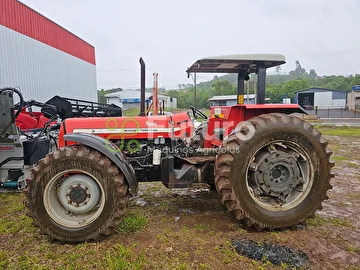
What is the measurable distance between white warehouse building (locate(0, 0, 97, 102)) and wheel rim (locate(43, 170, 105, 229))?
11.4m

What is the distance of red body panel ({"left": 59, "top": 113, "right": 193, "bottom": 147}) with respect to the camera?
11.4ft

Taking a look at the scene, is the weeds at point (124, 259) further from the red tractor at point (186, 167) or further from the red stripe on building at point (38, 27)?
the red stripe on building at point (38, 27)

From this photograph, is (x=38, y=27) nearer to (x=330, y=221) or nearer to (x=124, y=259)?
(x=124, y=259)

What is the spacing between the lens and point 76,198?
2.90m

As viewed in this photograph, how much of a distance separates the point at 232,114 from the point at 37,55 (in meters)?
15.0

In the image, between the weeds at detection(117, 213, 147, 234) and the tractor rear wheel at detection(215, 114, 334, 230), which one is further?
the weeds at detection(117, 213, 147, 234)

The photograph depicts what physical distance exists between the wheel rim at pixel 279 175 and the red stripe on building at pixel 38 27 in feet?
45.7

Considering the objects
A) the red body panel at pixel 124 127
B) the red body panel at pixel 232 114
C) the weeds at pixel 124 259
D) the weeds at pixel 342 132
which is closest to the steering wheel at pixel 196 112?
the red body panel at pixel 232 114

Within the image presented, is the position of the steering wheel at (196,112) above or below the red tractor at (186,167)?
above

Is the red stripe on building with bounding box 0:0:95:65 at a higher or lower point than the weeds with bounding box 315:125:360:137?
higher

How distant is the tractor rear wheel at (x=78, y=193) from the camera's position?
2795 mm

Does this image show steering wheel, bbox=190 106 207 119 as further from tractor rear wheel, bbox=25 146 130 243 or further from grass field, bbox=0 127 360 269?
tractor rear wheel, bbox=25 146 130 243

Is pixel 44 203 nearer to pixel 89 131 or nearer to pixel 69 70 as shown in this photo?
pixel 89 131

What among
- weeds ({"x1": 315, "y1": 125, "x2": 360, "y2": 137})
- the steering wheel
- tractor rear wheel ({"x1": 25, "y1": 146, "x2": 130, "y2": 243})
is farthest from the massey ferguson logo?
weeds ({"x1": 315, "y1": 125, "x2": 360, "y2": 137})
